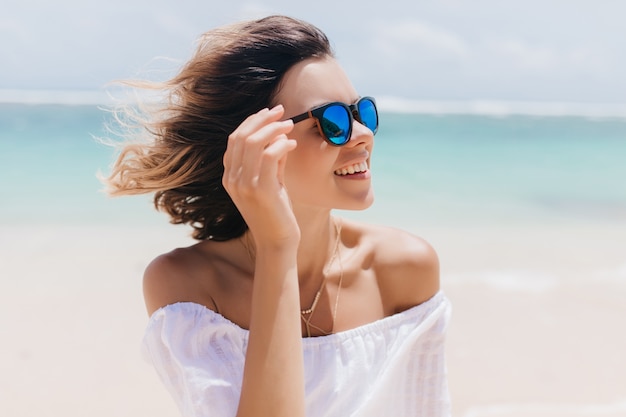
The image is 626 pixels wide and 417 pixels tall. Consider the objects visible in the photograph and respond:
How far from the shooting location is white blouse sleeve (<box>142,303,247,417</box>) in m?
2.12

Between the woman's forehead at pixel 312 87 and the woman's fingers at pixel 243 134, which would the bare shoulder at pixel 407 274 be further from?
the woman's fingers at pixel 243 134

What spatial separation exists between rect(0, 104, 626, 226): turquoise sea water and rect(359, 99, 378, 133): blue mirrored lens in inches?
161

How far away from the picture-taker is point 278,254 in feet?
6.32

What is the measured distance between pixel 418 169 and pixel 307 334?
33.9ft

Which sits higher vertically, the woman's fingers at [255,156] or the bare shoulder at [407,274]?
the woman's fingers at [255,156]

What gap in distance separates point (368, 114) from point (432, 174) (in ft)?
32.4

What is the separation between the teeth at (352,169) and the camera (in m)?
2.25

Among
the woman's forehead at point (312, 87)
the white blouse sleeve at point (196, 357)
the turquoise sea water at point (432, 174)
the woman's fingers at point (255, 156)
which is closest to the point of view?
the woman's fingers at point (255, 156)

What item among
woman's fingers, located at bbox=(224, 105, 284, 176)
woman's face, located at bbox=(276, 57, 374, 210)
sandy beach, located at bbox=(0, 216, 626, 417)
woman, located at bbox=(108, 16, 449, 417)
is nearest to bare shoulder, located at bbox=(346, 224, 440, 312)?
woman, located at bbox=(108, 16, 449, 417)

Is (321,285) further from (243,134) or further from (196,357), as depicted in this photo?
(243,134)

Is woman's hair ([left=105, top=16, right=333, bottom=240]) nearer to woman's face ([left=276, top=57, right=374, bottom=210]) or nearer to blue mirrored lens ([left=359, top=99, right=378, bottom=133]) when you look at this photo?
woman's face ([left=276, top=57, right=374, bottom=210])

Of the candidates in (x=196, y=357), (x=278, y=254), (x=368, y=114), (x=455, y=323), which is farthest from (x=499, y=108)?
(x=278, y=254)

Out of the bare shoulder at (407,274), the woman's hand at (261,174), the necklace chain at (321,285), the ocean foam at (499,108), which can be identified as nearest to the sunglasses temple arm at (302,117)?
the woman's hand at (261,174)

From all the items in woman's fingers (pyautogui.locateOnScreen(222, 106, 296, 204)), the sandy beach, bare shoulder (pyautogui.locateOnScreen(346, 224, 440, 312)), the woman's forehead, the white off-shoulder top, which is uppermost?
the woman's forehead
